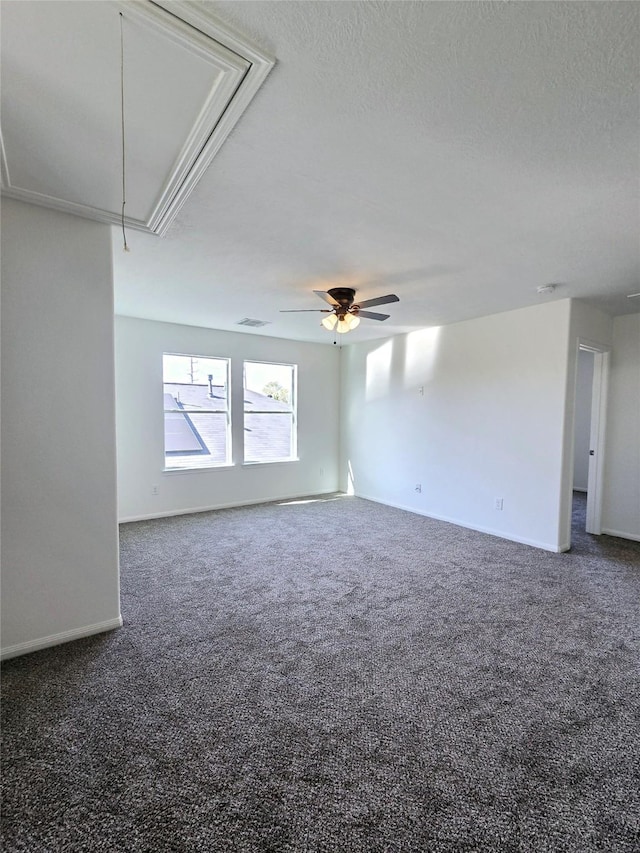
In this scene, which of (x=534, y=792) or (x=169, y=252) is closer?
(x=534, y=792)

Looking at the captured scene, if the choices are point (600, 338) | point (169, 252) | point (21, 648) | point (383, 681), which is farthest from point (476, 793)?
point (600, 338)

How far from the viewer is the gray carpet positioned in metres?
1.36

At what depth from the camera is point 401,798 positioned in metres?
1.46

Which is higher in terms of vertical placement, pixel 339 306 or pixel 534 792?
pixel 339 306

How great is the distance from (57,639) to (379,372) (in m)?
5.00

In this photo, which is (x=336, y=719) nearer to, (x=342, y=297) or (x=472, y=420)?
(x=342, y=297)

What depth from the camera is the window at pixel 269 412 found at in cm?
603

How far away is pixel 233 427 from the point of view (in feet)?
19.1

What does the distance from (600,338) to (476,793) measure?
451 cm

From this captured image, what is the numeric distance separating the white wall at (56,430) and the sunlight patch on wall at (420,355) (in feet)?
13.2

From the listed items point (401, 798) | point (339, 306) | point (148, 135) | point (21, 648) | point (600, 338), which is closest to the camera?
point (401, 798)

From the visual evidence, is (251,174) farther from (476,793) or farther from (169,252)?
(476,793)

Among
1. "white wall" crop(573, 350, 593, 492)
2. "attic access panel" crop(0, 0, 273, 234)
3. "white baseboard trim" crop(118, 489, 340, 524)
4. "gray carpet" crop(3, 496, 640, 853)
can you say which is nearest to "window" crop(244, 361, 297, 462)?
"white baseboard trim" crop(118, 489, 340, 524)

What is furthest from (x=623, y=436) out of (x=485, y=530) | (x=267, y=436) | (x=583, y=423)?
(x=267, y=436)
